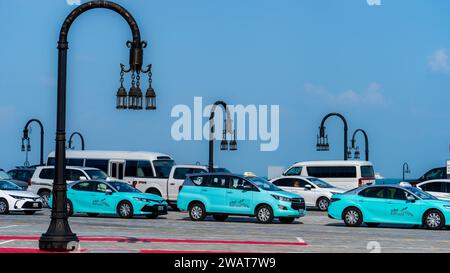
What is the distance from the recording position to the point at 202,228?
29875 mm

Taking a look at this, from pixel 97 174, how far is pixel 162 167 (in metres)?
3.08

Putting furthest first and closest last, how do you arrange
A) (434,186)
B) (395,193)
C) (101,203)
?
(434,186) → (101,203) → (395,193)

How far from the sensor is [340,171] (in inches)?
1827

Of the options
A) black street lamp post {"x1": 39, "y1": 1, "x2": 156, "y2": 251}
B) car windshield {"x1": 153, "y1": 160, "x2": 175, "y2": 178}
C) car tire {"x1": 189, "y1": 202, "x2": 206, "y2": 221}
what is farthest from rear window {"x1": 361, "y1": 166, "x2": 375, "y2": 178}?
black street lamp post {"x1": 39, "y1": 1, "x2": 156, "y2": 251}

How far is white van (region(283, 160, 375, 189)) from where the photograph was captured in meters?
45.8

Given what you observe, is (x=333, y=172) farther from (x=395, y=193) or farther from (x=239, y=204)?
(x=395, y=193)

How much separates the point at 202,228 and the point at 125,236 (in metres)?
4.76

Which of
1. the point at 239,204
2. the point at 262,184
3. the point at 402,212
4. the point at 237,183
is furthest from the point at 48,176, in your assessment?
the point at 402,212

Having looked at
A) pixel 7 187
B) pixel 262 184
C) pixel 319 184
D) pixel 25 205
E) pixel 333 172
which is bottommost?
pixel 25 205

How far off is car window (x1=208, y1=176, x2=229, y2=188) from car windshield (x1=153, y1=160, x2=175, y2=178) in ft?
25.6

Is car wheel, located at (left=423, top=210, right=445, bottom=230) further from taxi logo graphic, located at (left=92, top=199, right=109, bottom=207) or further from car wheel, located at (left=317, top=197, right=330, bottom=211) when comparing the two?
taxi logo graphic, located at (left=92, top=199, right=109, bottom=207)
